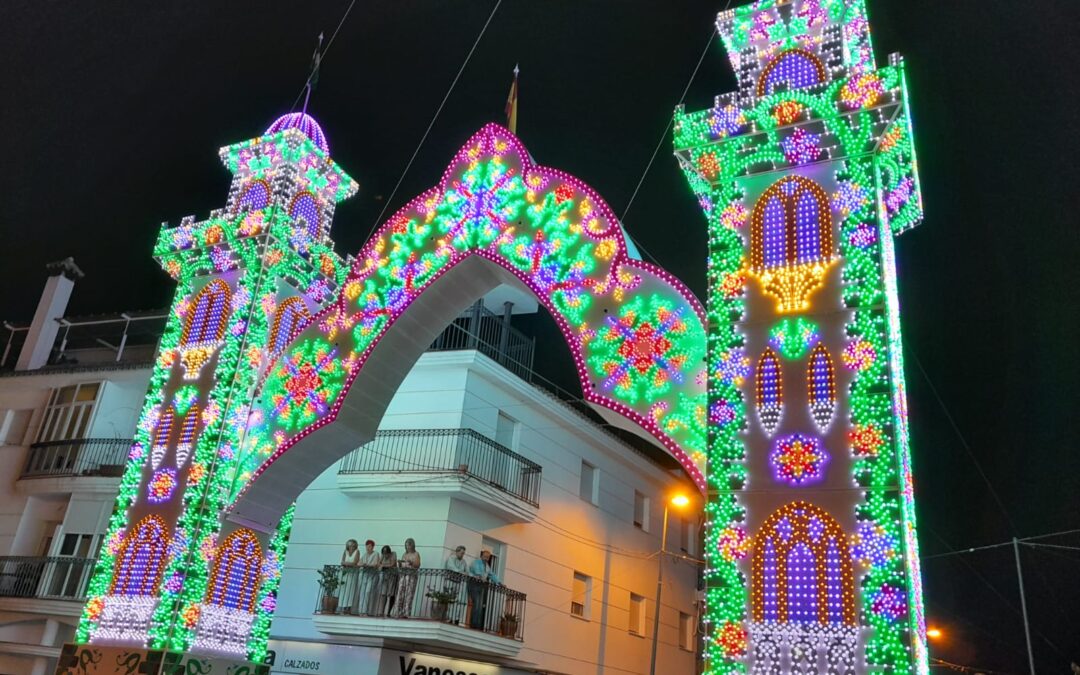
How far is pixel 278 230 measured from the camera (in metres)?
12.1

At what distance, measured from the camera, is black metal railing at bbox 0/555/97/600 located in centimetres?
1731

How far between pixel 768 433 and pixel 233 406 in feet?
22.7

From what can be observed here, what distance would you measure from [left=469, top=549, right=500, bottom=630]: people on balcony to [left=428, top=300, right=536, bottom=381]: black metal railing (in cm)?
420

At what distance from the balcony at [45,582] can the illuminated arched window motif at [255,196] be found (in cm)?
887

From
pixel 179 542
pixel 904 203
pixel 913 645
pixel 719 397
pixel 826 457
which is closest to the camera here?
pixel 913 645

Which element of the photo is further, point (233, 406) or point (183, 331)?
point (183, 331)

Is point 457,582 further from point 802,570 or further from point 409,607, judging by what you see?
point 802,570

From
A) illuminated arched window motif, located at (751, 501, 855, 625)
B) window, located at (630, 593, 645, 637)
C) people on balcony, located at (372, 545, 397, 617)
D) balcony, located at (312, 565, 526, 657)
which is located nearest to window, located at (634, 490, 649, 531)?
window, located at (630, 593, 645, 637)

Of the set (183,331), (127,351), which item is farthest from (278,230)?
(127,351)

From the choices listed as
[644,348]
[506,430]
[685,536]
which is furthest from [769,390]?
[685,536]

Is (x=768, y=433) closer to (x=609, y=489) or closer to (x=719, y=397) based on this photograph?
(x=719, y=397)

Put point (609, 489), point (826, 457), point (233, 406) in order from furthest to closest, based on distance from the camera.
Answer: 1. point (609, 489)
2. point (233, 406)
3. point (826, 457)

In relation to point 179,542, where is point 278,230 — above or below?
above

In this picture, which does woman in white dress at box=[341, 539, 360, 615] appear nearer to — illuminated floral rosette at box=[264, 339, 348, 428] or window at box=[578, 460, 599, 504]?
illuminated floral rosette at box=[264, 339, 348, 428]
